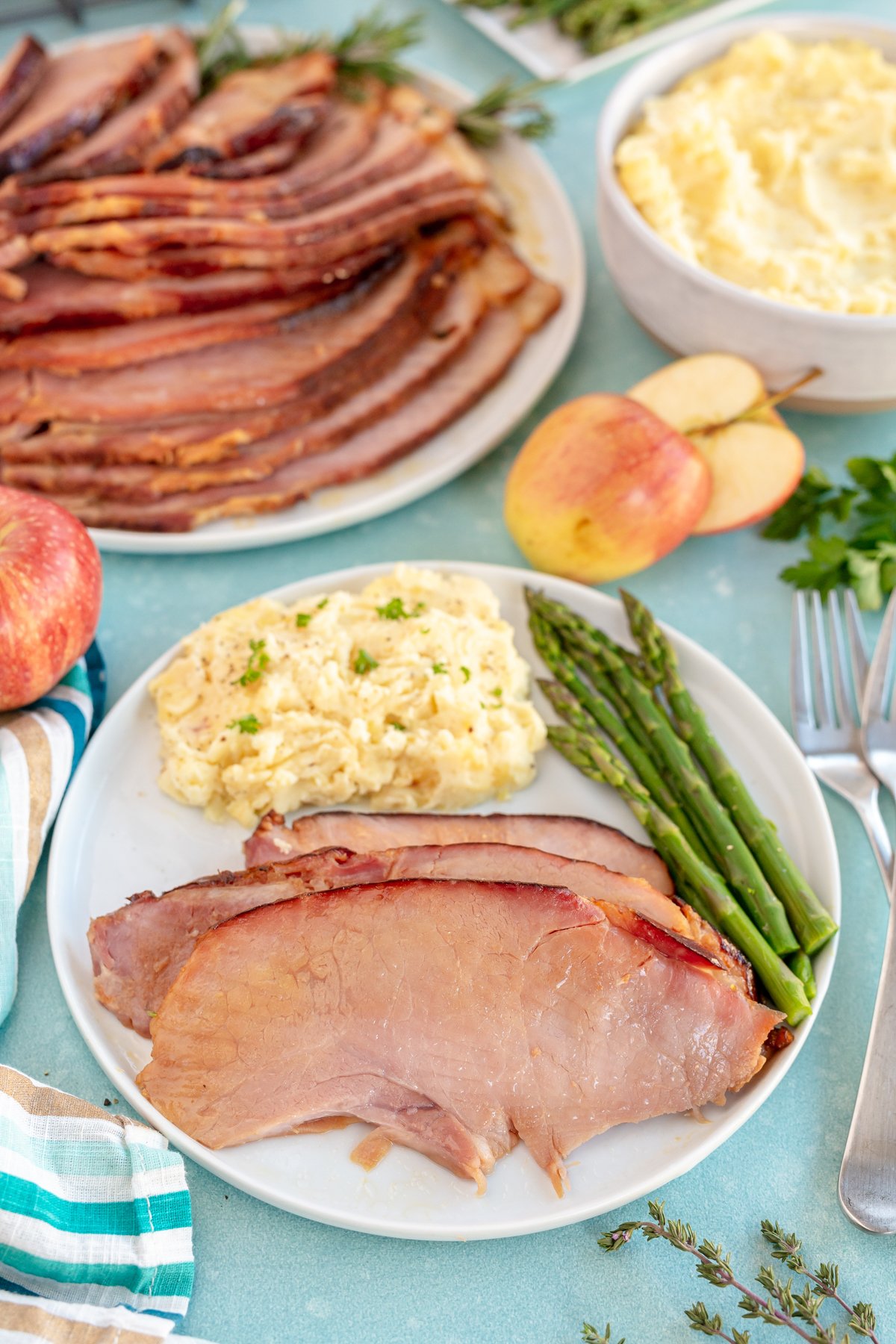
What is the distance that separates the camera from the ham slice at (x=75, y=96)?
3.98m

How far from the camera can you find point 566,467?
3596 millimetres

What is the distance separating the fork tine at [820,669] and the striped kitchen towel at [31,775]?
2.29 meters

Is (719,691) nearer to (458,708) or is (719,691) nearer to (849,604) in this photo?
(849,604)

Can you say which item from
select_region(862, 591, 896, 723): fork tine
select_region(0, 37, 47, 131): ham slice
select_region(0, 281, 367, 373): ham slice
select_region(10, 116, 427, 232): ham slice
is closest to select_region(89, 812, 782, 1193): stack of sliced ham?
select_region(862, 591, 896, 723): fork tine

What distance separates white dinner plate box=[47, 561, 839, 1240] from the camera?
2473 millimetres

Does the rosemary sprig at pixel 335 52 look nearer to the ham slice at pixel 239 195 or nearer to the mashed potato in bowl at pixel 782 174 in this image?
the ham slice at pixel 239 195

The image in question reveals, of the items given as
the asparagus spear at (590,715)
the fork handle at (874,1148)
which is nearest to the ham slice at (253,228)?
the asparagus spear at (590,715)

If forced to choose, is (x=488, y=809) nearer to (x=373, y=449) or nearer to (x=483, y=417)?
(x=373, y=449)

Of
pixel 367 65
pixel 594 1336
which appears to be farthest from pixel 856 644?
pixel 367 65

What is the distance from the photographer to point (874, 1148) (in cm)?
254

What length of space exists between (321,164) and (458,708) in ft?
7.73

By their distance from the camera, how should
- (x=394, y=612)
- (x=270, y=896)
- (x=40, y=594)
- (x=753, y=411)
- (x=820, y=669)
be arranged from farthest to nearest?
(x=753, y=411)
(x=820, y=669)
(x=394, y=612)
(x=40, y=594)
(x=270, y=896)

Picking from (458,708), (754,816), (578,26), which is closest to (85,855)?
(458,708)

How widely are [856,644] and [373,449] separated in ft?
6.11
